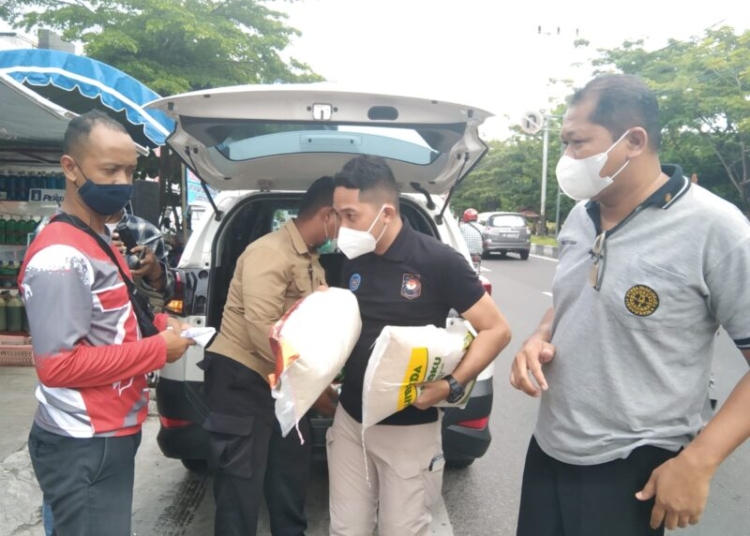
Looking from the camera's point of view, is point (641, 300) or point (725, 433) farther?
point (641, 300)

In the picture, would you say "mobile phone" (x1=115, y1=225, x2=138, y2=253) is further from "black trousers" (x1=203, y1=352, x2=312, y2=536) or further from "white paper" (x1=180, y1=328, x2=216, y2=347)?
"white paper" (x1=180, y1=328, x2=216, y2=347)

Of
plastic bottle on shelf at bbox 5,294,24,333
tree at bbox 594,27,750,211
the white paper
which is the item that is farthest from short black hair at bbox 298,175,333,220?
tree at bbox 594,27,750,211

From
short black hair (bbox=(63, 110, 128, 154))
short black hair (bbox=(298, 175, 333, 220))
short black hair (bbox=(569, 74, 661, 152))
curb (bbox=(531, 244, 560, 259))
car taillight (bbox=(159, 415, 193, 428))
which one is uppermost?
short black hair (bbox=(569, 74, 661, 152))

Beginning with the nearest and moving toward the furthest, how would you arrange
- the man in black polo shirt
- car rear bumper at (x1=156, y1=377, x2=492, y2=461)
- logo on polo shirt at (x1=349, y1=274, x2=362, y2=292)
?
the man in black polo shirt < logo on polo shirt at (x1=349, y1=274, x2=362, y2=292) < car rear bumper at (x1=156, y1=377, x2=492, y2=461)

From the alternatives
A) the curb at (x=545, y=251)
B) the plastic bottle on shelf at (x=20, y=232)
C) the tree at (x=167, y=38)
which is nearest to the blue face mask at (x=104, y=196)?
the plastic bottle on shelf at (x=20, y=232)

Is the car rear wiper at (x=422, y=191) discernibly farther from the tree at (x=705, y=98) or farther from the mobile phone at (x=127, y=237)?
the tree at (x=705, y=98)

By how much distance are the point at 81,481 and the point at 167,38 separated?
11380 mm

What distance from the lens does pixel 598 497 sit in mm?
1667

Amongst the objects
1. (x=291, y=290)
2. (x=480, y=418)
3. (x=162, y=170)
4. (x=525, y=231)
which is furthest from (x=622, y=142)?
(x=525, y=231)

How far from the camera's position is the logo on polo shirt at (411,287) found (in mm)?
2176

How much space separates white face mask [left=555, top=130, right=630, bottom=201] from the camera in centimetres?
167

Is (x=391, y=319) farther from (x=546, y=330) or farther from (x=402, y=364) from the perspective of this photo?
(x=546, y=330)

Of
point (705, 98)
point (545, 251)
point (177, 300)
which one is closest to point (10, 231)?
point (177, 300)

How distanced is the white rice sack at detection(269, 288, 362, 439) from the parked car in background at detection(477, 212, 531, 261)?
19066 mm
